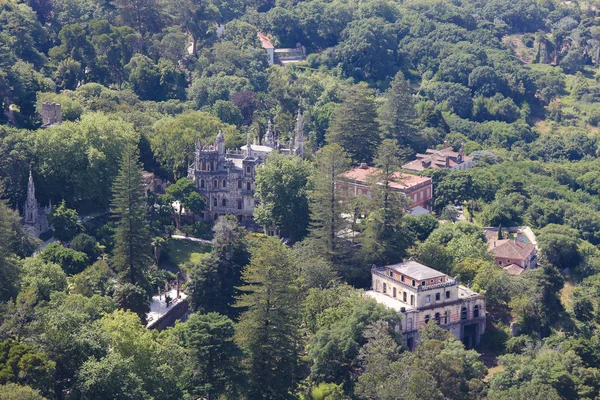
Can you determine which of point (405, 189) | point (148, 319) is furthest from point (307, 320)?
point (405, 189)

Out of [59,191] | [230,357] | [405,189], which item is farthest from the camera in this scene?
[405,189]

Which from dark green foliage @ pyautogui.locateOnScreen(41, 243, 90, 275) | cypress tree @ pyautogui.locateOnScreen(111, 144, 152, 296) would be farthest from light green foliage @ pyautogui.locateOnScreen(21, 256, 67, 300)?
cypress tree @ pyautogui.locateOnScreen(111, 144, 152, 296)

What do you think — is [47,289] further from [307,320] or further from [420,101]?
[420,101]

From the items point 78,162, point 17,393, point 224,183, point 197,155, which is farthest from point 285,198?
point 17,393

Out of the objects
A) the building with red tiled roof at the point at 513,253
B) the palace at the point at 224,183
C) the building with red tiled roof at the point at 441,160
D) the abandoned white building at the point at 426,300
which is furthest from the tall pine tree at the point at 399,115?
the abandoned white building at the point at 426,300

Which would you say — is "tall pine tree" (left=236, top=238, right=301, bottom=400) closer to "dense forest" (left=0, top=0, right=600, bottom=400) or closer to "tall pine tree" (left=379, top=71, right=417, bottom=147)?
"dense forest" (left=0, top=0, right=600, bottom=400)

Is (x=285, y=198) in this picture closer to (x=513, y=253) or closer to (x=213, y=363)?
(x=513, y=253)
